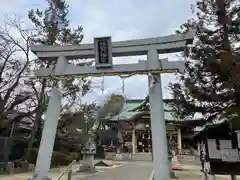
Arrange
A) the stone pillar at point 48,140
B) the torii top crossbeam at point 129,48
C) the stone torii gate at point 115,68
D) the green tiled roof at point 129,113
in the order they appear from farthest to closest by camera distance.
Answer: the green tiled roof at point 129,113, the torii top crossbeam at point 129,48, the stone pillar at point 48,140, the stone torii gate at point 115,68

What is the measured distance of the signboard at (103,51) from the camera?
35.2ft

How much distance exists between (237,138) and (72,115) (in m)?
17.0

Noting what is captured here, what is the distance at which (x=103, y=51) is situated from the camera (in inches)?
429

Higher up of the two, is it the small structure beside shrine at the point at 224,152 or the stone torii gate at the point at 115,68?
the stone torii gate at the point at 115,68

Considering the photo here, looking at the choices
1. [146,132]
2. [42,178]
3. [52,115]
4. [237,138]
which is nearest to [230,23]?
[237,138]

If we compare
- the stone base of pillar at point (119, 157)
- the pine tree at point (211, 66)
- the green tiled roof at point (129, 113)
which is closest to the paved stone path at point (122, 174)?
the pine tree at point (211, 66)

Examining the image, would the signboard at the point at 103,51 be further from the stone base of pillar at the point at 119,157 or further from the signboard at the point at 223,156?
the stone base of pillar at the point at 119,157

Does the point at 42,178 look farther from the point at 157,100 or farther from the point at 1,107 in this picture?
the point at 1,107

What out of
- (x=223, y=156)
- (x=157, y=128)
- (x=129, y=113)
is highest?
(x=129, y=113)

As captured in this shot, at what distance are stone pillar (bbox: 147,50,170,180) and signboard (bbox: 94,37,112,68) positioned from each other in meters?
1.52

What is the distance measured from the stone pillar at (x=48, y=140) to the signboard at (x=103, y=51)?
2016mm

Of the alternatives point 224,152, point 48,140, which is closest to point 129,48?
point 48,140

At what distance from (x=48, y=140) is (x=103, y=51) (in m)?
3.92

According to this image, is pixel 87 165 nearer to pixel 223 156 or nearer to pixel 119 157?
pixel 223 156
